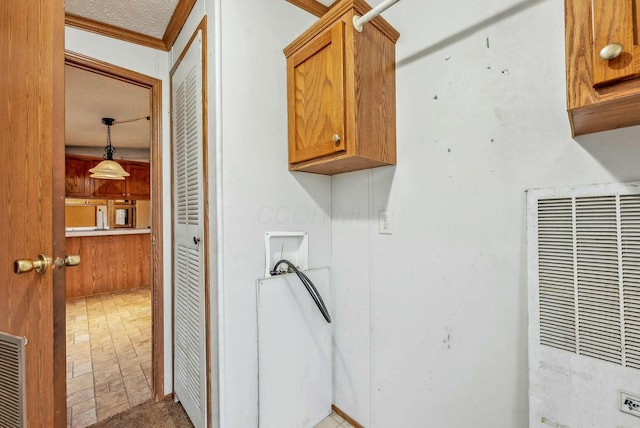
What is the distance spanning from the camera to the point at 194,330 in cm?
159

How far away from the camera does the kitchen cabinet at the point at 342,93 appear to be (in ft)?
3.98

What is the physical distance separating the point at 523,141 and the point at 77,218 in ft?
22.9

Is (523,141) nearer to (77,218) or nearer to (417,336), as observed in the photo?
(417,336)

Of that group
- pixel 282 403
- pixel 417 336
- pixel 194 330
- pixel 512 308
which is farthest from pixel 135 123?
pixel 512 308

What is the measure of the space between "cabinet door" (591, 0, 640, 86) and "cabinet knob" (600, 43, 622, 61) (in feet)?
0.03

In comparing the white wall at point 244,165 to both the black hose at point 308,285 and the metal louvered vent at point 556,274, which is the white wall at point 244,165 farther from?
the metal louvered vent at point 556,274

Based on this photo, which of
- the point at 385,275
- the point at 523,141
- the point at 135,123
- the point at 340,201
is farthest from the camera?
the point at 135,123

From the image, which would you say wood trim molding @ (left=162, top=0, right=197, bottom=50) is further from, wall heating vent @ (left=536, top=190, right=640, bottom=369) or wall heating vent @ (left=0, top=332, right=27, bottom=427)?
wall heating vent @ (left=536, top=190, right=640, bottom=369)

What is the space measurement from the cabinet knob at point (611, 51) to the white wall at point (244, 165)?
3.99 ft

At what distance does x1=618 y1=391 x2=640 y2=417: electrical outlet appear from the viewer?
2.57ft

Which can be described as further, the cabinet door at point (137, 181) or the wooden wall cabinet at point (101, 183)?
the cabinet door at point (137, 181)

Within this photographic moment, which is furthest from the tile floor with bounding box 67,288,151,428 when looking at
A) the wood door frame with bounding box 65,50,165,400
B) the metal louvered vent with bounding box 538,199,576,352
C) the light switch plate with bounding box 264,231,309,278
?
the metal louvered vent with bounding box 538,199,576,352

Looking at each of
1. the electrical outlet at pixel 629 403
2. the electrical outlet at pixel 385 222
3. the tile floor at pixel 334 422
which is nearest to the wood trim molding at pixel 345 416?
the tile floor at pixel 334 422

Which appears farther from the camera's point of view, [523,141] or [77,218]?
[77,218]
